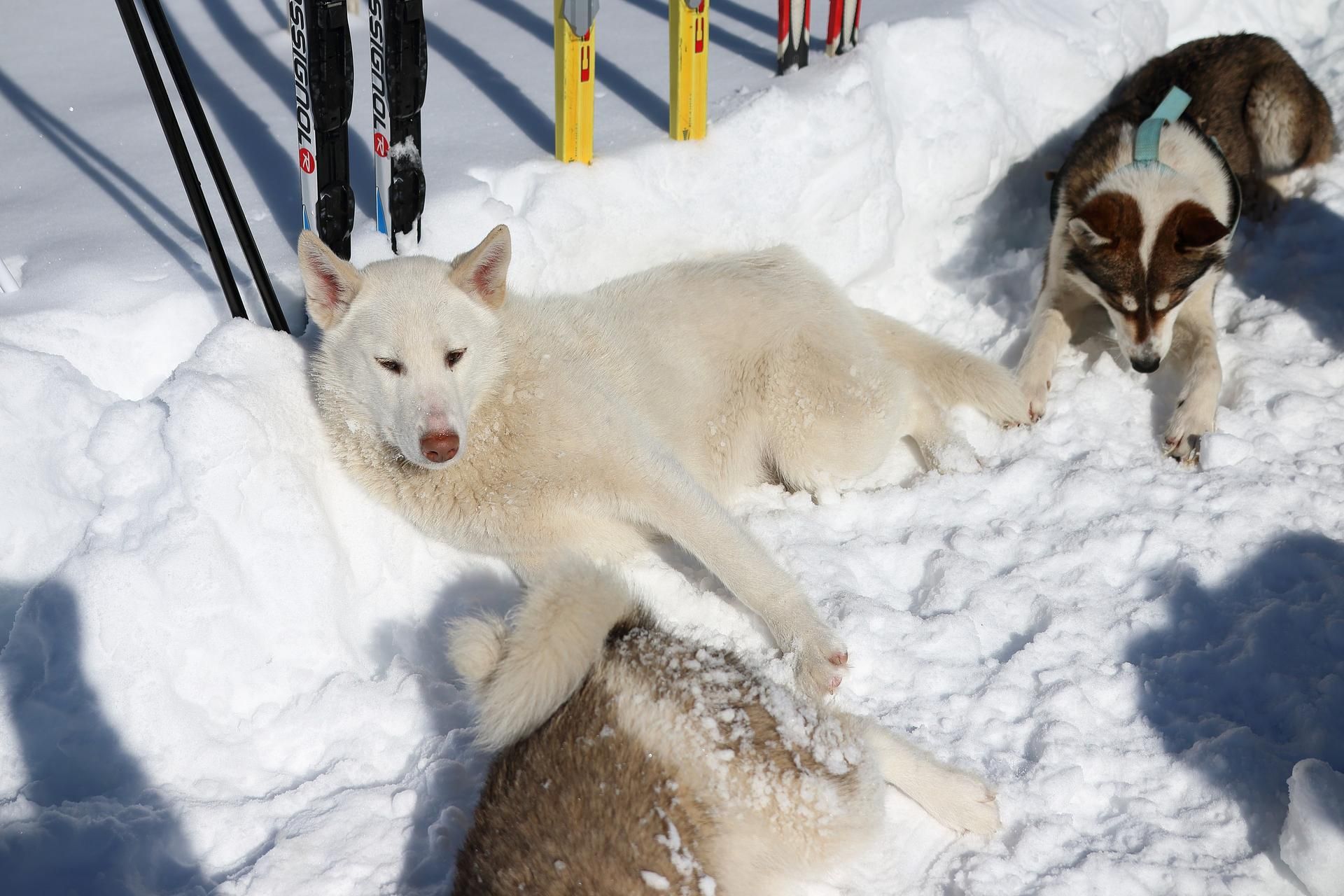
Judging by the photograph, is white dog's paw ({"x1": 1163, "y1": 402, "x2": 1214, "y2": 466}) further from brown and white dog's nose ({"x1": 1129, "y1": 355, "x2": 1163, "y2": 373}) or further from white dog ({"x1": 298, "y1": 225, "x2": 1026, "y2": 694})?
white dog ({"x1": 298, "y1": 225, "x2": 1026, "y2": 694})

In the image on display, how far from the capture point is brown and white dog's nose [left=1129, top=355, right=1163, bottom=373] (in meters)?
3.68

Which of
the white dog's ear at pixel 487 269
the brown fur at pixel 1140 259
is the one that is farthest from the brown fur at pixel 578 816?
the brown fur at pixel 1140 259

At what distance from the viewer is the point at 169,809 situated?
7.62 ft

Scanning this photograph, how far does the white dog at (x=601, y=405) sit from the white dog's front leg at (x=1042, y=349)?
44 centimetres

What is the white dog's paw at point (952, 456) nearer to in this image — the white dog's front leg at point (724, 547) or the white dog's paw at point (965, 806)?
the white dog's front leg at point (724, 547)

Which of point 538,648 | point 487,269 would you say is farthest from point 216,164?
point 538,648

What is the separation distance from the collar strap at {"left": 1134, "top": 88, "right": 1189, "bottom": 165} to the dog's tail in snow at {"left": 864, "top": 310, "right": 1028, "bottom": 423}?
1197 millimetres

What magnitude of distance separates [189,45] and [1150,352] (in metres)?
4.74

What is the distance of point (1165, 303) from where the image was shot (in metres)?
3.70

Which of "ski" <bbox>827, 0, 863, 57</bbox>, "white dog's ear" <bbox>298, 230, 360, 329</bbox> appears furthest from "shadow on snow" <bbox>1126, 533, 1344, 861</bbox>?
"ski" <bbox>827, 0, 863, 57</bbox>

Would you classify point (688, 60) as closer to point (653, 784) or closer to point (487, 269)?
point (487, 269)

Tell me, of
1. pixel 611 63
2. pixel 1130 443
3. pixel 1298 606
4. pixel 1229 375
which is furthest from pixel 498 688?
pixel 611 63

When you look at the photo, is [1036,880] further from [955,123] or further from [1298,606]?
[955,123]

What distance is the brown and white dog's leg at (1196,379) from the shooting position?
3.48 m
